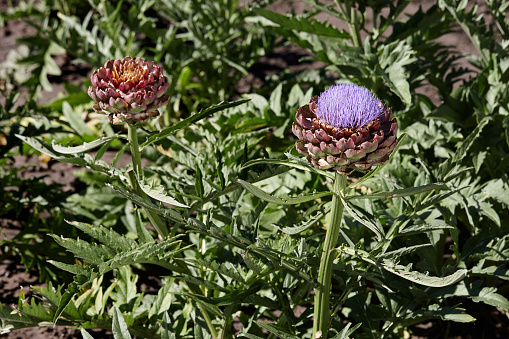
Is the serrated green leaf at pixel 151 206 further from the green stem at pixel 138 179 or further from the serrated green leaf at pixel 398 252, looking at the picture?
the serrated green leaf at pixel 398 252

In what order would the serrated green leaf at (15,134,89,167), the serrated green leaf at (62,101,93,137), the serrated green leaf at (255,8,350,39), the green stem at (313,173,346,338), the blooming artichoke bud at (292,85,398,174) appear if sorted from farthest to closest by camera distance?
1. the serrated green leaf at (62,101,93,137)
2. the serrated green leaf at (255,8,350,39)
3. the serrated green leaf at (15,134,89,167)
4. the green stem at (313,173,346,338)
5. the blooming artichoke bud at (292,85,398,174)

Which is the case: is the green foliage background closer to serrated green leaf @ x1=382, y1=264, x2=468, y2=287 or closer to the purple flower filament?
serrated green leaf @ x1=382, y1=264, x2=468, y2=287

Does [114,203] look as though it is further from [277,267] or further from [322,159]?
[322,159]

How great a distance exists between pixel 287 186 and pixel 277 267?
1.71ft

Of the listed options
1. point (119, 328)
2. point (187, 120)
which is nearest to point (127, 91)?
point (187, 120)

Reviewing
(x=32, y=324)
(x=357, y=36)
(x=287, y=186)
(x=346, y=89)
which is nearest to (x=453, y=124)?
(x=357, y=36)

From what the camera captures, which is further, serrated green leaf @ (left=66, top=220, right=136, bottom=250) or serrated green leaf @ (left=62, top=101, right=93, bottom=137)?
serrated green leaf @ (left=62, top=101, right=93, bottom=137)

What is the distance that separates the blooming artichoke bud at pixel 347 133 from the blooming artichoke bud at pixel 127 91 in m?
0.33

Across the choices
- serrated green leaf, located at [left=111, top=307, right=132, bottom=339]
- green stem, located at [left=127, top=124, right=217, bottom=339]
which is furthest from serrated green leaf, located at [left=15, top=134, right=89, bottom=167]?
serrated green leaf, located at [left=111, top=307, right=132, bottom=339]

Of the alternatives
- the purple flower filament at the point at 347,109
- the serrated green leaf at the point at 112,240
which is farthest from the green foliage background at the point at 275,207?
the purple flower filament at the point at 347,109

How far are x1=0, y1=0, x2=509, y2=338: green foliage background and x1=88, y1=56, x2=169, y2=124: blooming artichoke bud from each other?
0.21ft

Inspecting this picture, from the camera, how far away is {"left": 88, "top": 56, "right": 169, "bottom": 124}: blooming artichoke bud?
1144 millimetres

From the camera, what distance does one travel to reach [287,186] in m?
1.73

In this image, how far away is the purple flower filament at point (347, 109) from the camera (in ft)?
3.28
